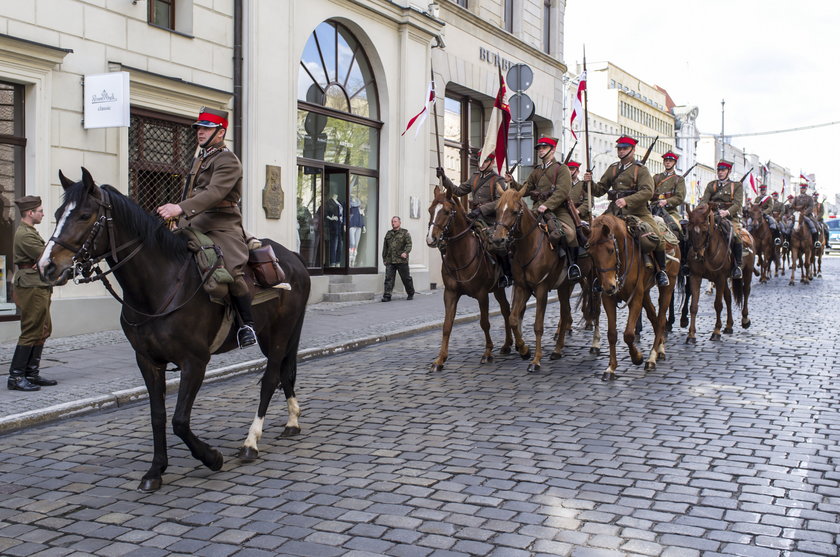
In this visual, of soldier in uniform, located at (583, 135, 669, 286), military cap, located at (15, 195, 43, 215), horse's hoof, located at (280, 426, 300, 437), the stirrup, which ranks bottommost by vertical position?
horse's hoof, located at (280, 426, 300, 437)

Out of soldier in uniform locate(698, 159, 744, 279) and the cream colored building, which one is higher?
the cream colored building

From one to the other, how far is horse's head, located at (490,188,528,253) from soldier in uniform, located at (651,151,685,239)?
335 cm

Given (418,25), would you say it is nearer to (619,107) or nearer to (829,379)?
(829,379)

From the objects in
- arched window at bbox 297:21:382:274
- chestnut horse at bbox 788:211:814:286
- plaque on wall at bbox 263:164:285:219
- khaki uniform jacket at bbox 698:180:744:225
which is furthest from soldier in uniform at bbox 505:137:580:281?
chestnut horse at bbox 788:211:814:286

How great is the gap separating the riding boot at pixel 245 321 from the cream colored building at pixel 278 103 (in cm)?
705

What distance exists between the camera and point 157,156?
47.4 feet

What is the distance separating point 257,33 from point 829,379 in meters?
11.9

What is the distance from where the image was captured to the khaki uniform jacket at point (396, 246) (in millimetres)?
19234

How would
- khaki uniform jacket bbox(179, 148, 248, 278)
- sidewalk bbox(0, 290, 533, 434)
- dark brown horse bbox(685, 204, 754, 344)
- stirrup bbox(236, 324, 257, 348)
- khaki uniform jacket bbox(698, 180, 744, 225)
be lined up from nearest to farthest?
khaki uniform jacket bbox(179, 148, 248, 278)
stirrup bbox(236, 324, 257, 348)
sidewalk bbox(0, 290, 533, 434)
dark brown horse bbox(685, 204, 754, 344)
khaki uniform jacket bbox(698, 180, 744, 225)

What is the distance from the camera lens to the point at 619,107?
10344cm

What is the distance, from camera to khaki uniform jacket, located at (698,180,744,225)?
47.7 ft

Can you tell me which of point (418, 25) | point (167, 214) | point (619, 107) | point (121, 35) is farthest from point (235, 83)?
point (619, 107)

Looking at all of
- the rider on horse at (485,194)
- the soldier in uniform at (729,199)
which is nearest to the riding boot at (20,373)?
the rider on horse at (485,194)

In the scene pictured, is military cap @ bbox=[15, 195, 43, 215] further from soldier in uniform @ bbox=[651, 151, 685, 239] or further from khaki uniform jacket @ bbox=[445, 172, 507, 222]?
soldier in uniform @ bbox=[651, 151, 685, 239]
